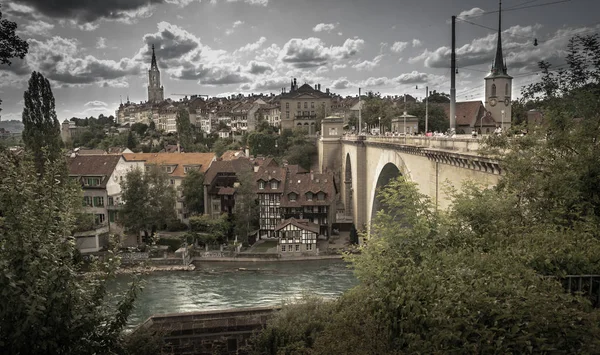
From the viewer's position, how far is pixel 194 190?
3900 cm

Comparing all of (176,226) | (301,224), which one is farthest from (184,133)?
(301,224)

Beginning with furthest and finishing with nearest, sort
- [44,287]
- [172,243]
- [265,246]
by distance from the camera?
1. [265,246]
2. [172,243]
3. [44,287]

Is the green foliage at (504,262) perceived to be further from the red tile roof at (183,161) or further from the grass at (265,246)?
the red tile roof at (183,161)

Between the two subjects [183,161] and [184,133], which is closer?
[183,161]

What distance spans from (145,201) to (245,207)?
7122 mm

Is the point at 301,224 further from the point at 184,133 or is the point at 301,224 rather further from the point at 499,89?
the point at 184,133

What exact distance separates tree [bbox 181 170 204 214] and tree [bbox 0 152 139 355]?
3169cm

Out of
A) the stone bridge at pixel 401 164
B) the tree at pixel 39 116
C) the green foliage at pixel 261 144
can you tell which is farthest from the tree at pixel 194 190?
the green foliage at pixel 261 144

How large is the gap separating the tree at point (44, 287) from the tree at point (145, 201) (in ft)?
83.8

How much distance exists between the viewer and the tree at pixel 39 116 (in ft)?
94.9

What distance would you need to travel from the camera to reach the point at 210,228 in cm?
3406

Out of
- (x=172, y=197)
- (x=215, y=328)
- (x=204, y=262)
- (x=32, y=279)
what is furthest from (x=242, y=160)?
(x=32, y=279)

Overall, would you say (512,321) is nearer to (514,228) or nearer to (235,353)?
(514,228)

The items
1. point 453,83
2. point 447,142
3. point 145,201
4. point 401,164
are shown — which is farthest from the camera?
point 145,201
